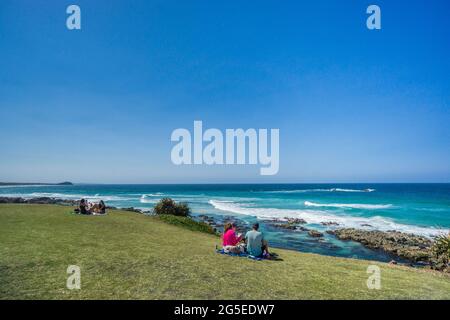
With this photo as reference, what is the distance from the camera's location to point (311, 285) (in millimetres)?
9453

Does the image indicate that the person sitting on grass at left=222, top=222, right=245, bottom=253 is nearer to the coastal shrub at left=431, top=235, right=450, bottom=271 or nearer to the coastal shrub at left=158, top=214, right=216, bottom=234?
the coastal shrub at left=158, top=214, right=216, bottom=234

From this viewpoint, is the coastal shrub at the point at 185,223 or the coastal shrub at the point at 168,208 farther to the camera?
the coastal shrub at the point at 168,208

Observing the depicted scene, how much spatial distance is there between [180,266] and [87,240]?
19.2 feet

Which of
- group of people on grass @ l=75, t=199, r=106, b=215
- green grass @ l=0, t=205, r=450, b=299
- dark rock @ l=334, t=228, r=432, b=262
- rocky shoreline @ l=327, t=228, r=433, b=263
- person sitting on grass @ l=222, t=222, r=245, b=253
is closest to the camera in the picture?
green grass @ l=0, t=205, r=450, b=299

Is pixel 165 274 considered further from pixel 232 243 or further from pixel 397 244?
pixel 397 244

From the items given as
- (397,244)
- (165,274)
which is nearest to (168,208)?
(165,274)

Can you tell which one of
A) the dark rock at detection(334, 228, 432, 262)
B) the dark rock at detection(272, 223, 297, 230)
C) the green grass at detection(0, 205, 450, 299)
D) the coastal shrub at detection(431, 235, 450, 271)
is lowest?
the dark rock at detection(272, 223, 297, 230)

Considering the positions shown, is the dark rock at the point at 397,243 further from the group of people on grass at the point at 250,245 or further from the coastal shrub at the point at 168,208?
the group of people on grass at the point at 250,245

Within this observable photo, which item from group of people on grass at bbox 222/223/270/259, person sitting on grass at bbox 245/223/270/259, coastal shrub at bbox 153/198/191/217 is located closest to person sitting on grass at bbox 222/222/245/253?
group of people on grass at bbox 222/223/270/259

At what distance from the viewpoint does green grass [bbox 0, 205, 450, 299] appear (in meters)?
8.14

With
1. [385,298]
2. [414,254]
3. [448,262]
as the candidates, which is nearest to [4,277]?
[385,298]

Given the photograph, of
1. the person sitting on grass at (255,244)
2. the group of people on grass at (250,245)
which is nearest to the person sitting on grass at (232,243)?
the group of people on grass at (250,245)

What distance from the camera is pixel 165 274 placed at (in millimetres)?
9594

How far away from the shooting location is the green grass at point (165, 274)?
320 inches
